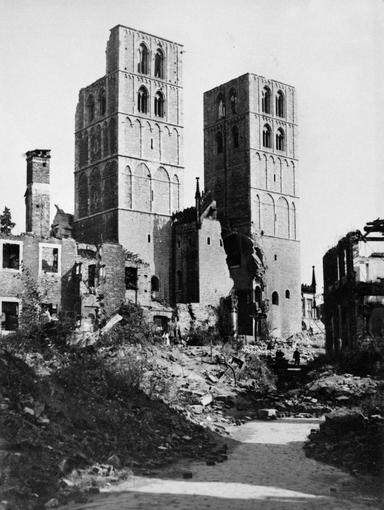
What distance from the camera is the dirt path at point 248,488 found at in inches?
421

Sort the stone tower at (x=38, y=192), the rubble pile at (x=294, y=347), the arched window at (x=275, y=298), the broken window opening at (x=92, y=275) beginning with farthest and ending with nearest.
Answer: the arched window at (x=275, y=298)
the stone tower at (x=38, y=192)
the broken window opening at (x=92, y=275)
the rubble pile at (x=294, y=347)

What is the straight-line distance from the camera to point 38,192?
4206 centimetres

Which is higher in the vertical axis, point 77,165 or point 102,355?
point 77,165

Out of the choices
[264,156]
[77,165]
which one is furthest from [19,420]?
[264,156]

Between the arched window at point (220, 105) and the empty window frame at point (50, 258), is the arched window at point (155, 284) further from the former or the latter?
the arched window at point (220, 105)

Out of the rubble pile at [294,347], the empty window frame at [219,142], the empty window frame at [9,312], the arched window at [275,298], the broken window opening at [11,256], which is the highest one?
the empty window frame at [219,142]

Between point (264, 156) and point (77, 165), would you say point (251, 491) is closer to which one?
point (77, 165)

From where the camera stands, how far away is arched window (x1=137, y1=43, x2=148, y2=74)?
48.8 m

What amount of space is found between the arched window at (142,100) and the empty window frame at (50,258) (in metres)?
16.2

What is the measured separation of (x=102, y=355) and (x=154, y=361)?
274 cm

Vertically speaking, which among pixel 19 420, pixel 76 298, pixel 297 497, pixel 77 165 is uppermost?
pixel 77 165

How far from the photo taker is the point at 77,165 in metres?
50.2

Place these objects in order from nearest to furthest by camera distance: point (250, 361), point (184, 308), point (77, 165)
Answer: point (250, 361)
point (184, 308)
point (77, 165)

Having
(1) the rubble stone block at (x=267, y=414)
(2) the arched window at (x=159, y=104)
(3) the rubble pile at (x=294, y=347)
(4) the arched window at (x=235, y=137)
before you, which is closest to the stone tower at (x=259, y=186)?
(4) the arched window at (x=235, y=137)
